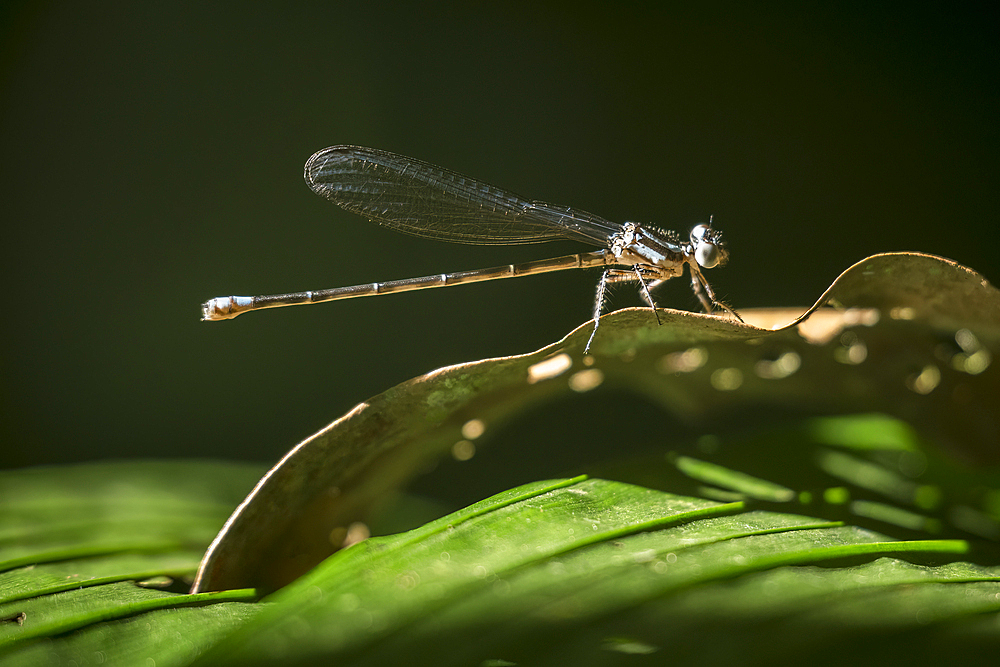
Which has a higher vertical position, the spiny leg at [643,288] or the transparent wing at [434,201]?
the transparent wing at [434,201]

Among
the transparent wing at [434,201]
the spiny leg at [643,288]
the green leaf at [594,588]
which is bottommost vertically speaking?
the green leaf at [594,588]

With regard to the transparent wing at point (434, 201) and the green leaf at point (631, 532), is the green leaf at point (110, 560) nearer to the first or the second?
the green leaf at point (631, 532)

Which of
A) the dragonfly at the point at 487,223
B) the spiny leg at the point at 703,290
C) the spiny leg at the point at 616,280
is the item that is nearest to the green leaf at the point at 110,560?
the dragonfly at the point at 487,223

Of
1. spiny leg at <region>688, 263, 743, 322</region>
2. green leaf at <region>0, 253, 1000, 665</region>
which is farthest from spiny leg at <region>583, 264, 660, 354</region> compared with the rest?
green leaf at <region>0, 253, 1000, 665</region>

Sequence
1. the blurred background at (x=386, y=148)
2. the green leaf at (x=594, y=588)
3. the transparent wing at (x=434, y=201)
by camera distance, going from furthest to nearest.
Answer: the blurred background at (x=386, y=148), the transparent wing at (x=434, y=201), the green leaf at (x=594, y=588)

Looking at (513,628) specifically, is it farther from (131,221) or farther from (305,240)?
(131,221)

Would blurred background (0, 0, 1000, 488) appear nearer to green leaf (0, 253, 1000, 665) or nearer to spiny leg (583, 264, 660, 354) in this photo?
spiny leg (583, 264, 660, 354)

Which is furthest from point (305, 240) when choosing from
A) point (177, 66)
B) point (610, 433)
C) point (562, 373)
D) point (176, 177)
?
point (562, 373)
